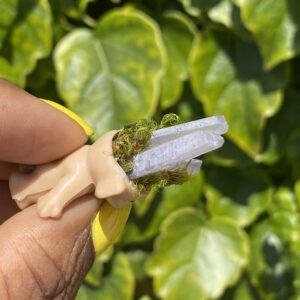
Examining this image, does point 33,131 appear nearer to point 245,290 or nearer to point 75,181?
point 75,181

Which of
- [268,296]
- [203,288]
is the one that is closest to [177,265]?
[203,288]

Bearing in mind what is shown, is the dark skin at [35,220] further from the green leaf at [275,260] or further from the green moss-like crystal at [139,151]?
the green leaf at [275,260]

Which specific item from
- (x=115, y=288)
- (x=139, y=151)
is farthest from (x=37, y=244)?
(x=115, y=288)

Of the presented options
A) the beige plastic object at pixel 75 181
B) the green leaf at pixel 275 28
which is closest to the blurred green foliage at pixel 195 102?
the green leaf at pixel 275 28

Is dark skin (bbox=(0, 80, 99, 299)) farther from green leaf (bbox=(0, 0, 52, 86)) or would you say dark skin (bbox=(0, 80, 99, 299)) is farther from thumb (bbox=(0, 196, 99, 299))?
green leaf (bbox=(0, 0, 52, 86))

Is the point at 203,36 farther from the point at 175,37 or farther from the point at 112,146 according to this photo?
the point at 112,146

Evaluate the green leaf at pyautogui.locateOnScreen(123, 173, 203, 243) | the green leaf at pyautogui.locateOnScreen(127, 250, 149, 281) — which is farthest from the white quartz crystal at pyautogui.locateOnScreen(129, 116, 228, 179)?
the green leaf at pyautogui.locateOnScreen(127, 250, 149, 281)

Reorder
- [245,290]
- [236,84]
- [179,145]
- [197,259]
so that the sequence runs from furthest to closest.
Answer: [245,290], [197,259], [236,84], [179,145]
